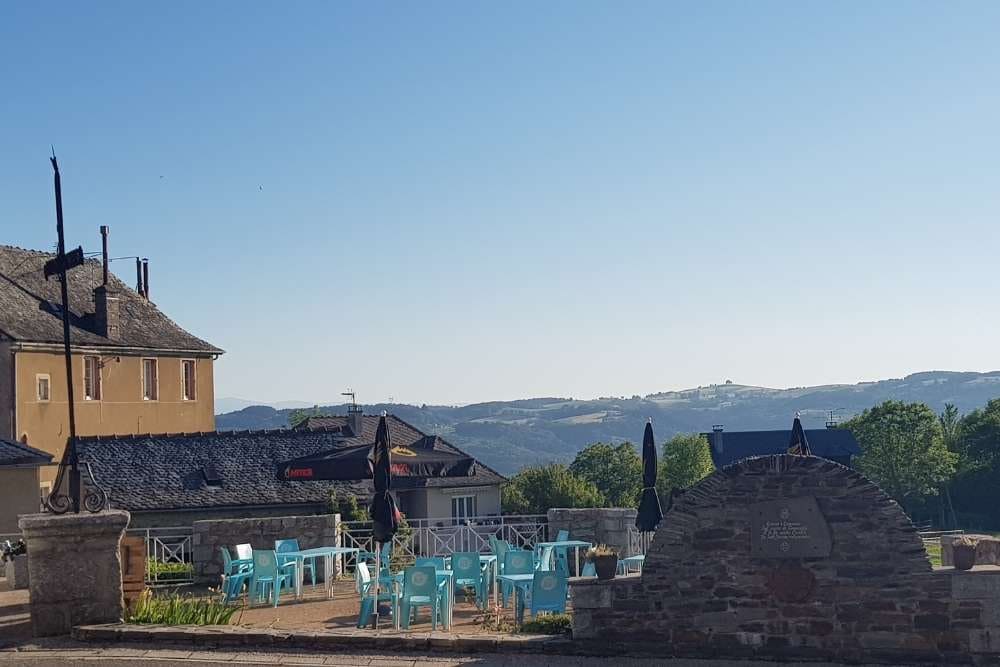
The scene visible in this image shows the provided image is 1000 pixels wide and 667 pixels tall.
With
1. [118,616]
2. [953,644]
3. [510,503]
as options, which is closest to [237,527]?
[118,616]

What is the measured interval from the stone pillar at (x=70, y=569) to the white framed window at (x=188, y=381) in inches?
1257

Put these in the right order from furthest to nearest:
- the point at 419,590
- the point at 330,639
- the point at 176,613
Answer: the point at 419,590
the point at 176,613
the point at 330,639

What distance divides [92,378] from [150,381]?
304 centimetres

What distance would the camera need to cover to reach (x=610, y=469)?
2416 inches

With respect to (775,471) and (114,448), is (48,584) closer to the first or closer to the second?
(775,471)

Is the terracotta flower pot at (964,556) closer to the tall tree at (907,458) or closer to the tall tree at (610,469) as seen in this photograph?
the tall tree at (907,458)

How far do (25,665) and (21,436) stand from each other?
88.0ft

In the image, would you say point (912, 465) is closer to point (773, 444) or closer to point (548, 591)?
point (773, 444)

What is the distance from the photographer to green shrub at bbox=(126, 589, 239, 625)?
41.7 ft

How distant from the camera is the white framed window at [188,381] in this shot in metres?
43.8

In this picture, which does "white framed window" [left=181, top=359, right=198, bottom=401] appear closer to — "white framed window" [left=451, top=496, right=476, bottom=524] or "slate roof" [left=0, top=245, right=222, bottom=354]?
"slate roof" [left=0, top=245, right=222, bottom=354]

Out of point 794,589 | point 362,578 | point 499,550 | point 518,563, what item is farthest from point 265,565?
point 794,589

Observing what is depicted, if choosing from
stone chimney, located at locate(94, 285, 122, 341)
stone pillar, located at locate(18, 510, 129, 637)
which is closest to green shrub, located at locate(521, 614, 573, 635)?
stone pillar, located at locate(18, 510, 129, 637)

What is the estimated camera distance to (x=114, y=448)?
32.2 m
